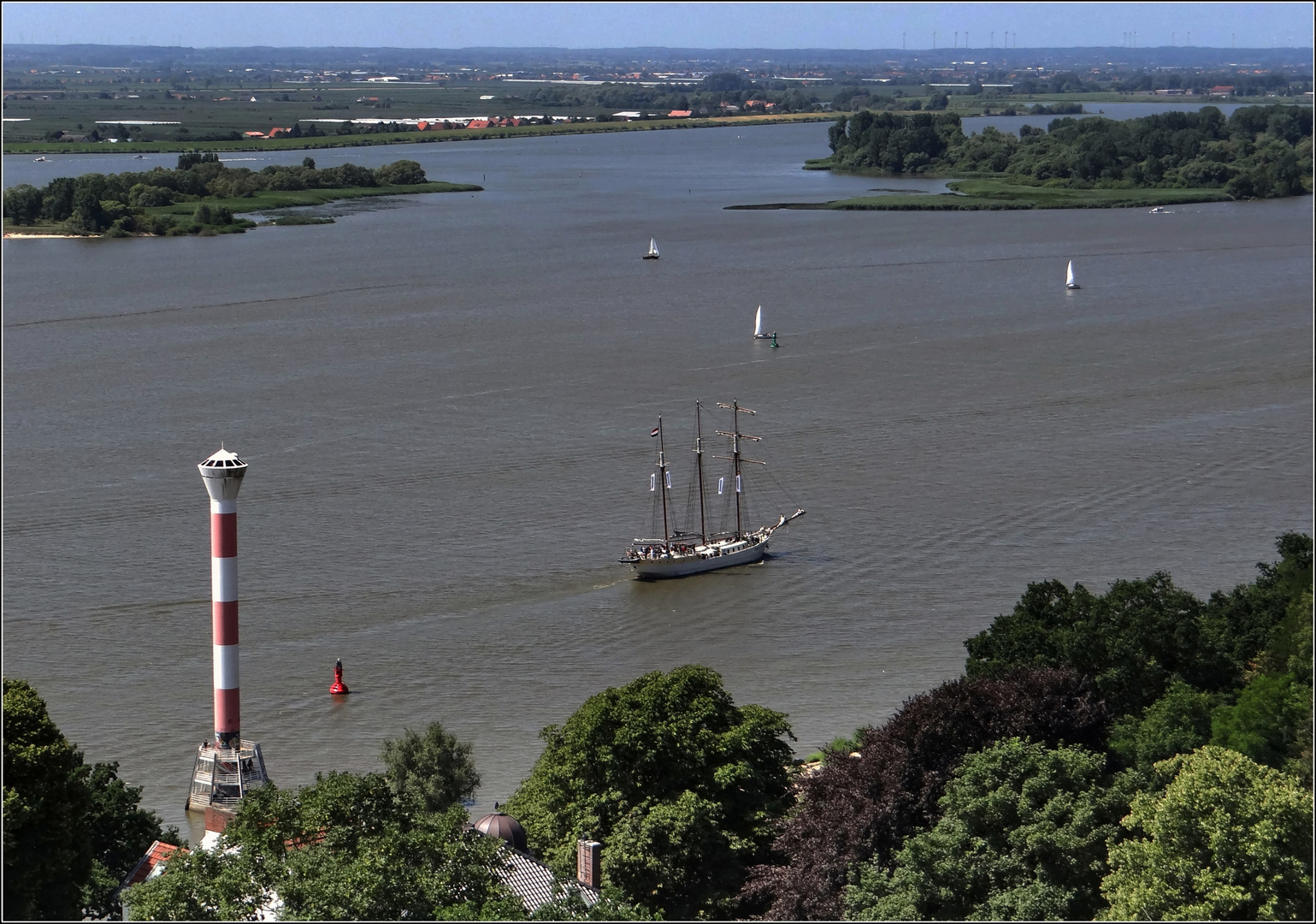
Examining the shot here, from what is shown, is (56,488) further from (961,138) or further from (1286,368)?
(961,138)

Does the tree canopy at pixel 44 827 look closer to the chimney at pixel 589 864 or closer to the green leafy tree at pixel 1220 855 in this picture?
the chimney at pixel 589 864

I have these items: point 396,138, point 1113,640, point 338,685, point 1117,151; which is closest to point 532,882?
point 1113,640

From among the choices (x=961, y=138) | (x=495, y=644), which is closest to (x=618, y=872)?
(x=495, y=644)

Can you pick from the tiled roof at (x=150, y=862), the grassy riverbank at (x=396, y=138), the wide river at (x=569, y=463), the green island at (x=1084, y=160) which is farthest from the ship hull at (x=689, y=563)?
the grassy riverbank at (x=396, y=138)

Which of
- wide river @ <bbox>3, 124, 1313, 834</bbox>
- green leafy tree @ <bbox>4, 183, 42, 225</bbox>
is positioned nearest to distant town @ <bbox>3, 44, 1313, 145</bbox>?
green leafy tree @ <bbox>4, 183, 42, 225</bbox>

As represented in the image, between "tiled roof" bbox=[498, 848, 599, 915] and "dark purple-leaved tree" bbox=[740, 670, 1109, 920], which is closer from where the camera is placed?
"tiled roof" bbox=[498, 848, 599, 915]

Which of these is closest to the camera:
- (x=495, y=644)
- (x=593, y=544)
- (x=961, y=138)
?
(x=495, y=644)

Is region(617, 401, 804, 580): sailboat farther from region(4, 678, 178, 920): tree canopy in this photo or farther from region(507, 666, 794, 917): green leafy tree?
region(4, 678, 178, 920): tree canopy
